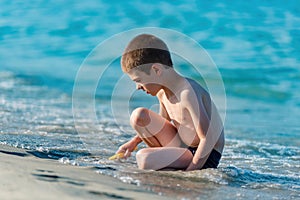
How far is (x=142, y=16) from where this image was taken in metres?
16.0

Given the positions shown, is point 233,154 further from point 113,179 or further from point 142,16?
point 142,16

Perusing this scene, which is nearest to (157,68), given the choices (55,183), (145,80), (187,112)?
(145,80)

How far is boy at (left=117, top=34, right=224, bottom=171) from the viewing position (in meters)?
3.36

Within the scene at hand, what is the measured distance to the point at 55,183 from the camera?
2.70 m

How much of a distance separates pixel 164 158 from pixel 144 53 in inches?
22.0

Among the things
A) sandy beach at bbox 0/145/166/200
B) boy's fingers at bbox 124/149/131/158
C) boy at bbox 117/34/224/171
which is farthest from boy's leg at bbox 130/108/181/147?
sandy beach at bbox 0/145/166/200

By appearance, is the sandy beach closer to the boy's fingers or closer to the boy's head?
the boy's fingers

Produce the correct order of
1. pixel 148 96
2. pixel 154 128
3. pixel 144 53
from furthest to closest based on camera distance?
pixel 148 96
pixel 154 128
pixel 144 53

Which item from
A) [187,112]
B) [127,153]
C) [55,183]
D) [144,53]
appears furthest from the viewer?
[127,153]

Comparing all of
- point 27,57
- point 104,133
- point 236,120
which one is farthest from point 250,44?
point 104,133

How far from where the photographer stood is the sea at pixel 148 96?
351 centimetres

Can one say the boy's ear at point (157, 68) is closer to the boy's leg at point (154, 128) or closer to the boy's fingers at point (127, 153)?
the boy's leg at point (154, 128)

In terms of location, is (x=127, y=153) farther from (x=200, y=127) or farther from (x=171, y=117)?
(x=200, y=127)

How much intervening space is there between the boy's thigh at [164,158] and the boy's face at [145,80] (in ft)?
1.04
